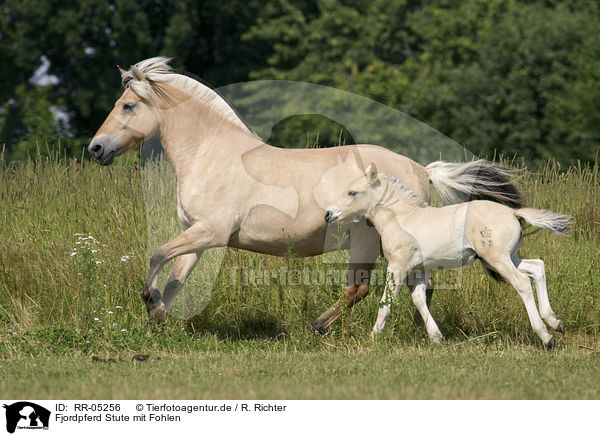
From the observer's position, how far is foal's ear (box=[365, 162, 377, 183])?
22.4 feet

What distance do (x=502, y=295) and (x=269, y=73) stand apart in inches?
838

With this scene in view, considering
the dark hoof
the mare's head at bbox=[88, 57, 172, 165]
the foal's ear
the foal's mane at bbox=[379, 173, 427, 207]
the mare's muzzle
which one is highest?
the mare's head at bbox=[88, 57, 172, 165]

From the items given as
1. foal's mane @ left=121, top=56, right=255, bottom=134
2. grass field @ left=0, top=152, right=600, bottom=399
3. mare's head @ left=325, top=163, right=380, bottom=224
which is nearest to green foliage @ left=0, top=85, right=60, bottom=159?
grass field @ left=0, top=152, right=600, bottom=399

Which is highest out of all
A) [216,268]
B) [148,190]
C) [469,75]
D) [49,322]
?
[469,75]

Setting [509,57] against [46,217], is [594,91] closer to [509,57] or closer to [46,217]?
[509,57]

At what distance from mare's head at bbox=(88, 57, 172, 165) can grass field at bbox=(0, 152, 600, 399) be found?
1.21 m

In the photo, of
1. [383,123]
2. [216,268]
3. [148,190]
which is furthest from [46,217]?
[383,123]

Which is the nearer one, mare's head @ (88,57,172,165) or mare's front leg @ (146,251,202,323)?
mare's head @ (88,57,172,165)

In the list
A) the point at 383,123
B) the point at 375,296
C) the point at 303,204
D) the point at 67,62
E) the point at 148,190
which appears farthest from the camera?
the point at 67,62

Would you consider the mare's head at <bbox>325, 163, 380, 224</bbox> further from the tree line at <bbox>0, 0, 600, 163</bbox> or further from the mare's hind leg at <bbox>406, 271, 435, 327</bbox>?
the tree line at <bbox>0, 0, 600, 163</bbox>

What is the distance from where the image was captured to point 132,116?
7.19 metres

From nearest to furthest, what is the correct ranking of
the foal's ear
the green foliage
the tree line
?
1. the foal's ear
2. the green foliage
3. the tree line

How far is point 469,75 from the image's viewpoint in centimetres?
2470
